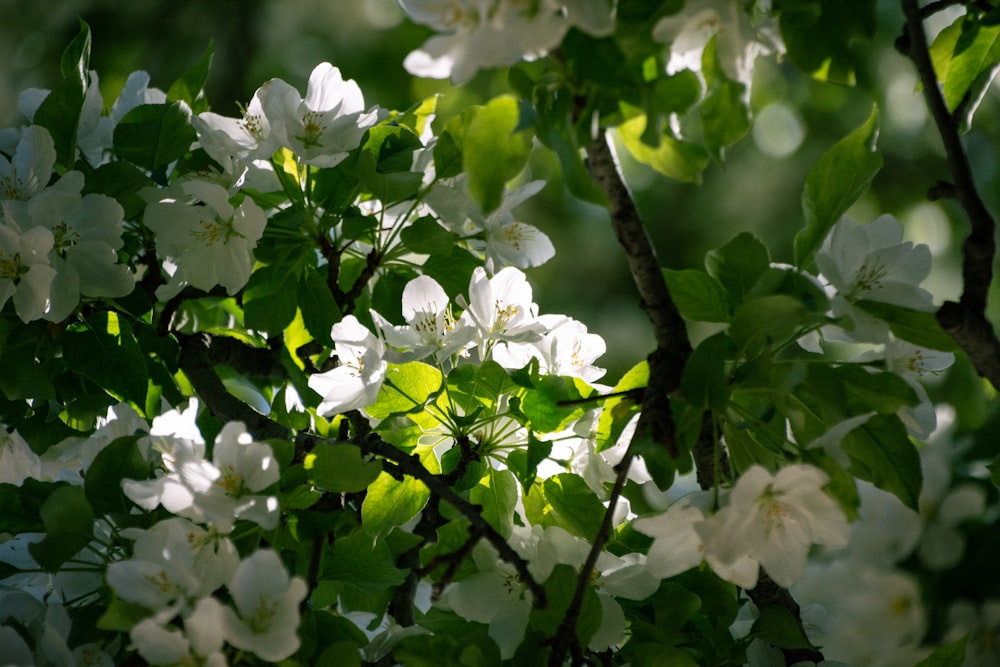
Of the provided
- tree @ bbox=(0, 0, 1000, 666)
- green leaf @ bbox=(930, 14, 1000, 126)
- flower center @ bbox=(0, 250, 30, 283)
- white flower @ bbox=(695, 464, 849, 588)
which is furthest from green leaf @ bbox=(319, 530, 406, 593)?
green leaf @ bbox=(930, 14, 1000, 126)

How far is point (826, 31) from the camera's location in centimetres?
77

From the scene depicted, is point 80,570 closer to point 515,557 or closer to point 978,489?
point 515,557

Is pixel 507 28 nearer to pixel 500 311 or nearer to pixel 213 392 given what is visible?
pixel 500 311

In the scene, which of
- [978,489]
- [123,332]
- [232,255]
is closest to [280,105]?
[232,255]

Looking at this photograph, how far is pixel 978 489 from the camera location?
4.07ft

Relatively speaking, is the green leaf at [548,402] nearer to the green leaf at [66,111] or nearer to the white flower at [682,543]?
the white flower at [682,543]

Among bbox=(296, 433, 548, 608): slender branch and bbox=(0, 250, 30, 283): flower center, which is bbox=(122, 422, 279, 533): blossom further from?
bbox=(0, 250, 30, 283): flower center

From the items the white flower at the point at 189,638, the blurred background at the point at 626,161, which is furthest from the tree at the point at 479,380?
the blurred background at the point at 626,161

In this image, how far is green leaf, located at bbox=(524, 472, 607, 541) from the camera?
3.22 ft

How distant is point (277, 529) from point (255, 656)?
130 millimetres

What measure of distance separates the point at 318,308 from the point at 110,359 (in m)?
0.23

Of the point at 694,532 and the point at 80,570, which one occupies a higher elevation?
the point at 694,532

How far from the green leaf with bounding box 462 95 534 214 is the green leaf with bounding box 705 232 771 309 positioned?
238 mm

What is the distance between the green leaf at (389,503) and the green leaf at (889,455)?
42cm
